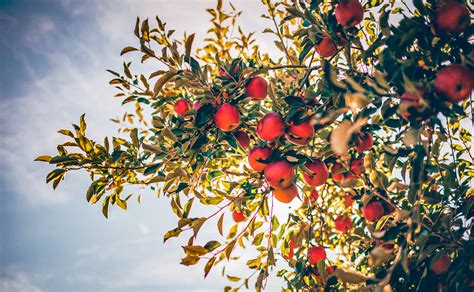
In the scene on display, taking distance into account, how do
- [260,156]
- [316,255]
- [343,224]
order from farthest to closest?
1. [343,224]
2. [316,255]
3. [260,156]

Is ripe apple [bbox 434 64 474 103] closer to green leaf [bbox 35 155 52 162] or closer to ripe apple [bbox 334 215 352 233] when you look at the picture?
ripe apple [bbox 334 215 352 233]

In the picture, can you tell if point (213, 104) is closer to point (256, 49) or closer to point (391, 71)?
point (391, 71)

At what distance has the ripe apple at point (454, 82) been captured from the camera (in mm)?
1460

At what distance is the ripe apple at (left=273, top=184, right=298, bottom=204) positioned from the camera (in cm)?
229

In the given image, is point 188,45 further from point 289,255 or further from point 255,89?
point 289,255

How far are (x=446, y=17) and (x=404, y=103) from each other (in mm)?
666

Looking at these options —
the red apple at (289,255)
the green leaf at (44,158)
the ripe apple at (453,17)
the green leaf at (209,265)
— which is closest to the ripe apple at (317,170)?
the green leaf at (209,265)

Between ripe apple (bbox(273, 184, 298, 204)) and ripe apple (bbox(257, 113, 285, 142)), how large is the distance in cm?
41

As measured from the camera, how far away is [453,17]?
1.55 m

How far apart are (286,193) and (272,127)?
0.53 metres

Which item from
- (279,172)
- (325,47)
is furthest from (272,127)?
(325,47)

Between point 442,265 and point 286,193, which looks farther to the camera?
point 286,193

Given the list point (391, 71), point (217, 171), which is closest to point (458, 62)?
point (391, 71)

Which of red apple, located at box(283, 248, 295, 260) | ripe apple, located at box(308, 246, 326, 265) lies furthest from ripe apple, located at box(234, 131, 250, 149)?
red apple, located at box(283, 248, 295, 260)
